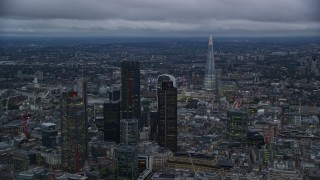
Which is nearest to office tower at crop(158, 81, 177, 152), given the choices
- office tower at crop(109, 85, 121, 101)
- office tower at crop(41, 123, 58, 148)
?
office tower at crop(109, 85, 121, 101)

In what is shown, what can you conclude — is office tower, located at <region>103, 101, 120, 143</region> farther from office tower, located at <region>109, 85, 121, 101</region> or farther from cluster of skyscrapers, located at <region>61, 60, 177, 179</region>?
office tower, located at <region>109, 85, 121, 101</region>

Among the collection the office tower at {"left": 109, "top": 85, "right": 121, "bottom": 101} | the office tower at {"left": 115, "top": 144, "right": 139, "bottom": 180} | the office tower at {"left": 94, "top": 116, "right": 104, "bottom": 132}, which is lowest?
the office tower at {"left": 115, "top": 144, "right": 139, "bottom": 180}

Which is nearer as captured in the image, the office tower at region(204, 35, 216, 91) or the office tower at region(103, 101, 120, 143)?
the office tower at region(103, 101, 120, 143)

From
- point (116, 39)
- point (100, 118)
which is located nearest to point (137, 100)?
point (100, 118)

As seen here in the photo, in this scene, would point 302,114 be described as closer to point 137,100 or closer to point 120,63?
point 137,100

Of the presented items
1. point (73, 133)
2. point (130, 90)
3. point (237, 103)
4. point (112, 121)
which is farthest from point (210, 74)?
point (73, 133)

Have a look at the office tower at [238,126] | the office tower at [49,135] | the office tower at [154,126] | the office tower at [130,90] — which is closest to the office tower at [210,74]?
the office tower at [130,90]

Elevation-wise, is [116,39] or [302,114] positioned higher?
[116,39]

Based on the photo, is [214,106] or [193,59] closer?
[214,106]

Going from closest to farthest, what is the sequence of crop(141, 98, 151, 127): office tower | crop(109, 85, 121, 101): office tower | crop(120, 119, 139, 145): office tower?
crop(120, 119, 139, 145): office tower, crop(141, 98, 151, 127): office tower, crop(109, 85, 121, 101): office tower
